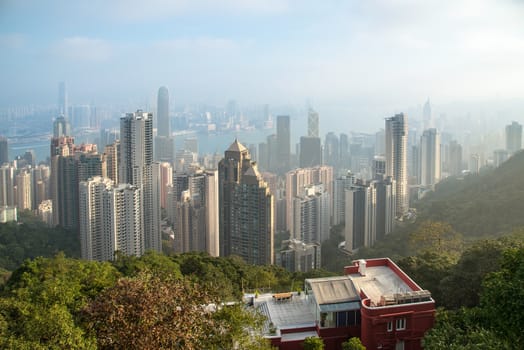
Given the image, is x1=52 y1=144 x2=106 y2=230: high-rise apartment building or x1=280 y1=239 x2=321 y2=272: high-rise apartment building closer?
x1=280 y1=239 x2=321 y2=272: high-rise apartment building

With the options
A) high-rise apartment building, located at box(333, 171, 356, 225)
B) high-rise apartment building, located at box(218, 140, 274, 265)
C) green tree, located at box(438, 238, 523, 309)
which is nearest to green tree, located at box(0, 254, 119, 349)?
green tree, located at box(438, 238, 523, 309)

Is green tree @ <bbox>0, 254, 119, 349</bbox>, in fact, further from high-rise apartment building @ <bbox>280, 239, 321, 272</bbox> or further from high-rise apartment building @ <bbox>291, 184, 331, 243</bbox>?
high-rise apartment building @ <bbox>291, 184, 331, 243</bbox>

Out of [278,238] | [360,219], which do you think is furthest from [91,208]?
[360,219]

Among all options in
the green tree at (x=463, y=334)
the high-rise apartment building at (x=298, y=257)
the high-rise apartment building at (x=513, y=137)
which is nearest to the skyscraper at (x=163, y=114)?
the high-rise apartment building at (x=298, y=257)

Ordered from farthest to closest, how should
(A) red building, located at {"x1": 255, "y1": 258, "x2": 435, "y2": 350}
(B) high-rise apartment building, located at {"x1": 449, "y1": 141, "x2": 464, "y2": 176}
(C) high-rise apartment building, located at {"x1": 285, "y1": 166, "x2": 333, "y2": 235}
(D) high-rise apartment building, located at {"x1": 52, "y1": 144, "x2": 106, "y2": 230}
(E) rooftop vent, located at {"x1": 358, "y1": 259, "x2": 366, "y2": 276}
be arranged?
(B) high-rise apartment building, located at {"x1": 449, "y1": 141, "x2": 464, "y2": 176}
(C) high-rise apartment building, located at {"x1": 285, "y1": 166, "x2": 333, "y2": 235}
(D) high-rise apartment building, located at {"x1": 52, "y1": 144, "x2": 106, "y2": 230}
(E) rooftop vent, located at {"x1": 358, "y1": 259, "x2": 366, "y2": 276}
(A) red building, located at {"x1": 255, "y1": 258, "x2": 435, "y2": 350}

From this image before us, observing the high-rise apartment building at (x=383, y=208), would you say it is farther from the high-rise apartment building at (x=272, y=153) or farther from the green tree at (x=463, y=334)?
the green tree at (x=463, y=334)

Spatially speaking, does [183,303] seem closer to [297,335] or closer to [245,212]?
[297,335]

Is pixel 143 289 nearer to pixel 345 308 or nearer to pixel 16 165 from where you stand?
pixel 345 308
